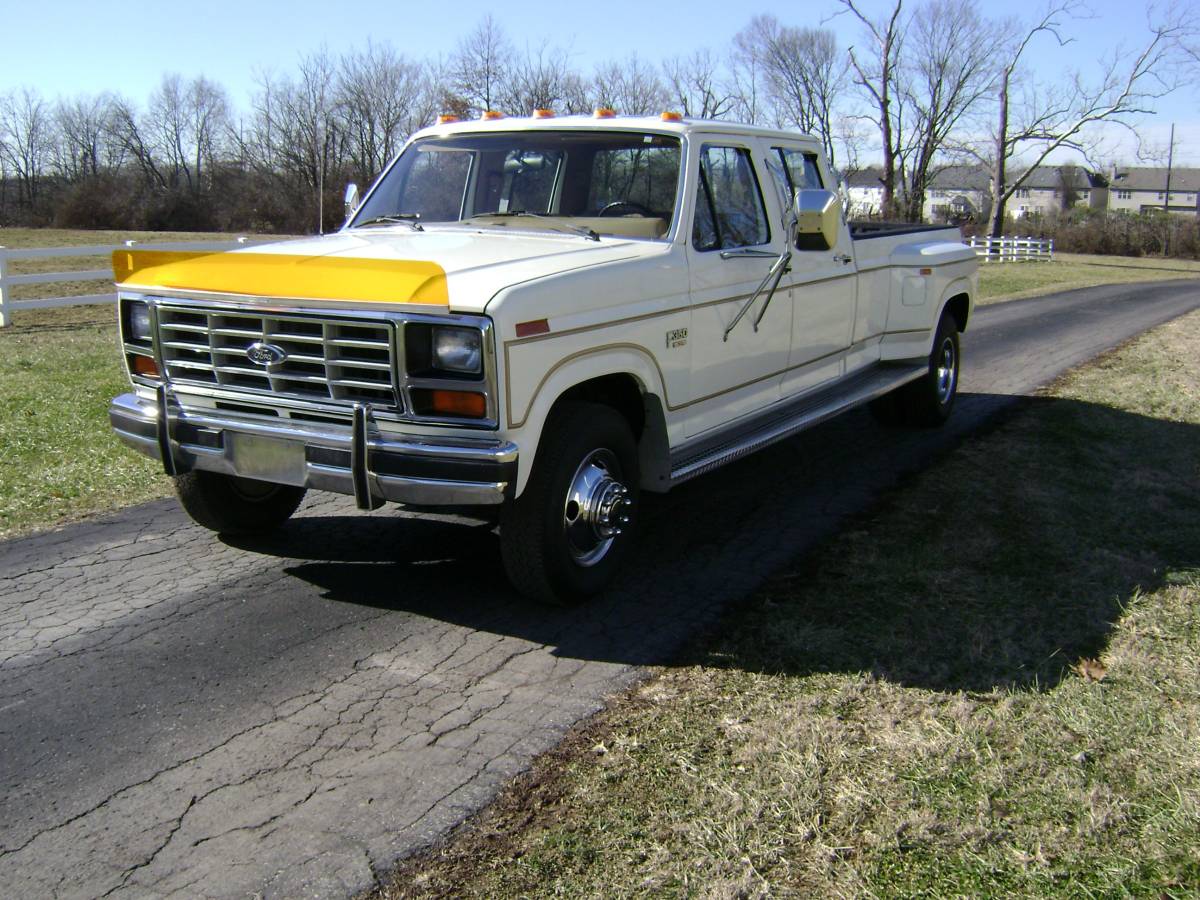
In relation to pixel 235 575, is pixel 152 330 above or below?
above

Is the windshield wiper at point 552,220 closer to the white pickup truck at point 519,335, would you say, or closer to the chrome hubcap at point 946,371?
the white pickup truck at point 519,335

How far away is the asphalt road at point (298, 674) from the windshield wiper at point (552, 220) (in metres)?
1.68

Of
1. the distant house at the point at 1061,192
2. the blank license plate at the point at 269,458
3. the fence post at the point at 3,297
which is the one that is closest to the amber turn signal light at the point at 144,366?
the blank license plate at the point at 269,458

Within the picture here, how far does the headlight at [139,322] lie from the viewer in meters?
4.90

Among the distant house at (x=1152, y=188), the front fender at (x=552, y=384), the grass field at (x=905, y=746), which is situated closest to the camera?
the grass field at (x=905, y=746)

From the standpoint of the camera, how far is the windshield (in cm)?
544

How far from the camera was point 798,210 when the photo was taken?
5.54m

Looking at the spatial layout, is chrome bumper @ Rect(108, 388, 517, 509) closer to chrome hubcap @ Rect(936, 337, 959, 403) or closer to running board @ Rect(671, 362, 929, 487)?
running board @ Rect(671, 362, 929, 487)

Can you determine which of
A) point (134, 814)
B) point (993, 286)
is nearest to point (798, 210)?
point (134, 814)

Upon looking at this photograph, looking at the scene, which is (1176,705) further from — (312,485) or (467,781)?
(312,485)

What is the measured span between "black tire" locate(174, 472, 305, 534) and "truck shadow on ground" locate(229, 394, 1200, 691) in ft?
0.44

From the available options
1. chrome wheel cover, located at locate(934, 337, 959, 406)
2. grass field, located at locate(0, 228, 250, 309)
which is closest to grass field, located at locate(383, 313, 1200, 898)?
chrome wheel cover, located at locate(934, 337, 959, 406)

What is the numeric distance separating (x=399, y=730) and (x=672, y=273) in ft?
8.03

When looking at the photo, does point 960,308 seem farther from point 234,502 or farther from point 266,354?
point 266,354
